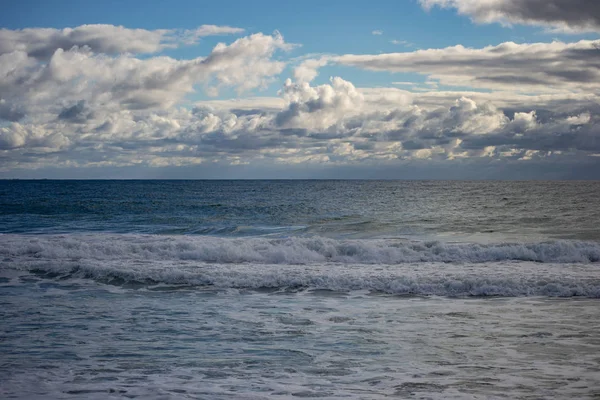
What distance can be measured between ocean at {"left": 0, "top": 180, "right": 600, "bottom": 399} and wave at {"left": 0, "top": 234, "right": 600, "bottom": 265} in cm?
9

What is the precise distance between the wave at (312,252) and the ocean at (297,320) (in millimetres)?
92

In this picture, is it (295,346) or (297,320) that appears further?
(297,320)

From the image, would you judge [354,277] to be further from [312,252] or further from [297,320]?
[312,252]

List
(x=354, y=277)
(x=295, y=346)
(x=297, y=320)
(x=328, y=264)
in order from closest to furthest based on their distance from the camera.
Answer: (x=295, y=346), (x=297, y=320), (x=354, y=277), (x=328, y=264)

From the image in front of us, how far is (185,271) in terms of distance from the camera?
19.1m

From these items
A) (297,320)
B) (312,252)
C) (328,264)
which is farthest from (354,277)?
(312,252)

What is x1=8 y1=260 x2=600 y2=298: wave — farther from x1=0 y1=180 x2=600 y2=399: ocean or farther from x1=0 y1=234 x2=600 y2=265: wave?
x1=0 y1=234 x2=600 y2=265: wave

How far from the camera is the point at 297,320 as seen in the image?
12898mm

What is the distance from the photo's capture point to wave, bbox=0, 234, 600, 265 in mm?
23141

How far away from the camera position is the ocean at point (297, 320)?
8.48 meters

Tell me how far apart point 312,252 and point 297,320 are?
11121 millimetres

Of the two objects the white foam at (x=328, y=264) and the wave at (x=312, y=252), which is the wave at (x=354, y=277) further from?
the wave at (x=312, y=252)

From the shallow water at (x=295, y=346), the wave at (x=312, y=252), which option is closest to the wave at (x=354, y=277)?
the shallow water at (x=295, y=346)

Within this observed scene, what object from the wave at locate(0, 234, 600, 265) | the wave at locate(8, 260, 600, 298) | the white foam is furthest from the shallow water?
the wave at locate(0, 234, 600, 265)
